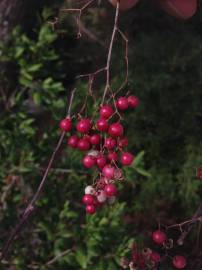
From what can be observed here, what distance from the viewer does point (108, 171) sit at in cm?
102

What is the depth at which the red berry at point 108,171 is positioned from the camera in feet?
3.33

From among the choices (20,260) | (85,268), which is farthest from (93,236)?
(20,260)

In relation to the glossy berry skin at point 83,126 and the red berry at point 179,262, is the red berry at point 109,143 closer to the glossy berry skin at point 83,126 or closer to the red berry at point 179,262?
the glossy berry skin at point 83,126

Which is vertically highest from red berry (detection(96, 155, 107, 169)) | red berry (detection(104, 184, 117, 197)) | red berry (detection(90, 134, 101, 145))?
red berry (detection(90, 134, 101, 145))

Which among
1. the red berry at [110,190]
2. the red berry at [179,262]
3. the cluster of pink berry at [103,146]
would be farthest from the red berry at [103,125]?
the red berry at [179,262]

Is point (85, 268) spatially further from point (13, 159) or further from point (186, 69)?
point (186, 69)

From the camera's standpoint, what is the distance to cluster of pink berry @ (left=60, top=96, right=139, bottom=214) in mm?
1048

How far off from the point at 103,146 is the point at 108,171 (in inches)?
3.6

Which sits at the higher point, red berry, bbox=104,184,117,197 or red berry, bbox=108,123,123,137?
red berry, bbox=108,123,123,137

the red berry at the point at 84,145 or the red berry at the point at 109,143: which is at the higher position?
the red berry at the point at 109,143

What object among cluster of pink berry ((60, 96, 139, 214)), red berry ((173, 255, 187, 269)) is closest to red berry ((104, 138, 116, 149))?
cluster of pink berry ((60, 96, 139, 214))

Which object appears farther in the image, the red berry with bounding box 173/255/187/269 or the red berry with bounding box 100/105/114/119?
the red berry with bounding box 173/255/187/269

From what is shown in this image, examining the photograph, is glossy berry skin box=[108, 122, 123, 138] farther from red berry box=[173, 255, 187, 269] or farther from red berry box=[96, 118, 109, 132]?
red berry box=[173, 255, 187, 269]

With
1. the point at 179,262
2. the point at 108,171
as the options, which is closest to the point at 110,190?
the point at 108,171
